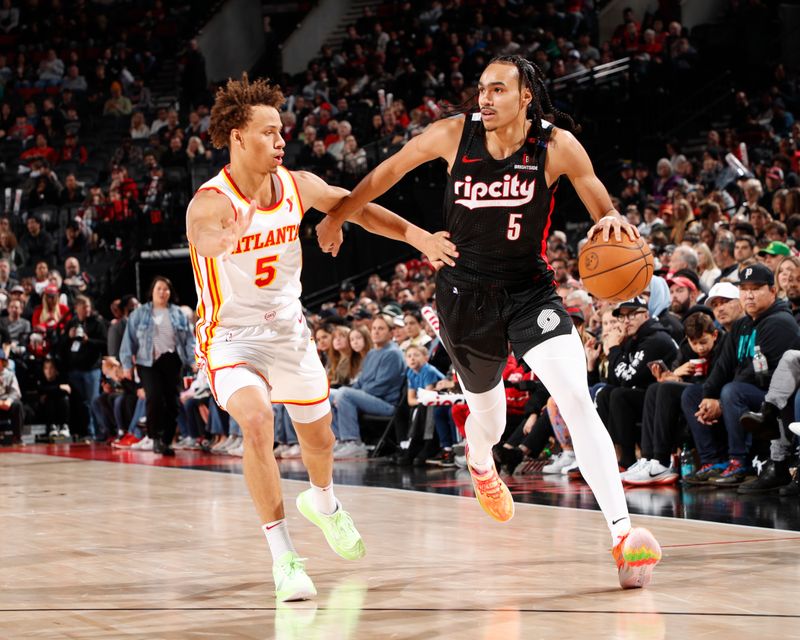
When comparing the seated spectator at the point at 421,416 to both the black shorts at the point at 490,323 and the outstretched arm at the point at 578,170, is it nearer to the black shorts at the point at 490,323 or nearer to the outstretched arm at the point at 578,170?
the black shorts at the point at 490,323

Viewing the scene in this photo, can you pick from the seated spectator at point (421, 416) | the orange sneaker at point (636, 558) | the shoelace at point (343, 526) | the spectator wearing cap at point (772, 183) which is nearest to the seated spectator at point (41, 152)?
the seated spectator at point (421, 416)

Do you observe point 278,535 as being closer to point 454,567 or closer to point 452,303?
point 454,567

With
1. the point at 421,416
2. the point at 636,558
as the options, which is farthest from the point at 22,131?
the point at 636,558

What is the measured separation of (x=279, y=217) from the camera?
4.52 metres

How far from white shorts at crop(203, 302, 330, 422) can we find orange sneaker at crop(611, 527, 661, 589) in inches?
51.9

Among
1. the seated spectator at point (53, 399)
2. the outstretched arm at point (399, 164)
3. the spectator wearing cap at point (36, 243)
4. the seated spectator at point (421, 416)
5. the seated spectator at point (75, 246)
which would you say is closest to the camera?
the outstretched arm at point (399, 164)

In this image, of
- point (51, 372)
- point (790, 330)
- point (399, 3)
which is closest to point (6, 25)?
point (399, 3)

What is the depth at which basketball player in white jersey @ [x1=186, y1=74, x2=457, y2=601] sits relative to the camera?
434cm

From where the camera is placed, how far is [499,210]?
453 cm

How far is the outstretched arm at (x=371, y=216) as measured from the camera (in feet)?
15.2

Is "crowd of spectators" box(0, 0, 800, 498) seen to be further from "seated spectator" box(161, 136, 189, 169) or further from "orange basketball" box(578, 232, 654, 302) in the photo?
"orange basketball" box(578, 232, 654, 302)

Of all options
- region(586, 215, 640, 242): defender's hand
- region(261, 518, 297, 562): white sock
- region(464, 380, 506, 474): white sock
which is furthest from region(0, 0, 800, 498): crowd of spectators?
region(261, 518, 297, 562): white sock

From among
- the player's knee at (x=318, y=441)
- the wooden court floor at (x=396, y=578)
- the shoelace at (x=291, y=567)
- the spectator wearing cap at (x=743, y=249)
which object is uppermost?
the spectator wearing cap at (x=743, y=249)

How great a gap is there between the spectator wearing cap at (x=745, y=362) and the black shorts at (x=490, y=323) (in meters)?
2.71
